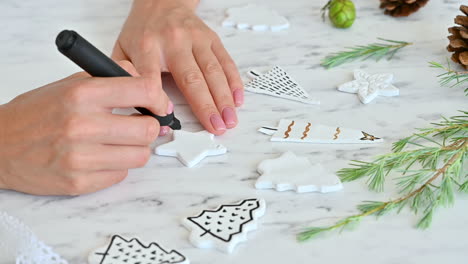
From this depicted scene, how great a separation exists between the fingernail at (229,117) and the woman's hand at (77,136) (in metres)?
0.15

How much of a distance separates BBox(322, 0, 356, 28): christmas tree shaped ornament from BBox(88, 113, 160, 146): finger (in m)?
0.55

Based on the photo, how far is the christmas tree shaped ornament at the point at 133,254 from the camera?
0.83m

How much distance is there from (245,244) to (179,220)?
10 centimetres

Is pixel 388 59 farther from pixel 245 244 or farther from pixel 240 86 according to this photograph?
pixel 245 244

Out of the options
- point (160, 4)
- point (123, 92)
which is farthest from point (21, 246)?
point (160, 4)

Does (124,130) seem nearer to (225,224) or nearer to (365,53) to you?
(225,224)

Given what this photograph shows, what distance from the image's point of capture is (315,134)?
1067 millimetres

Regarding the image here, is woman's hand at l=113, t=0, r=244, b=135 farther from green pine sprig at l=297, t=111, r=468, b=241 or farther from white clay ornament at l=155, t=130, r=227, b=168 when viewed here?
green pine sprig at l=297, t=111, r=468, b=241

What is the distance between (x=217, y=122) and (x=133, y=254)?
0.32 m

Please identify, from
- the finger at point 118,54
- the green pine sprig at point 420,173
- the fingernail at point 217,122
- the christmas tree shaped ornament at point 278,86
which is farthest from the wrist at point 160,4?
the green pine sprig at point 420,173

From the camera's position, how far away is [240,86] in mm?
1187

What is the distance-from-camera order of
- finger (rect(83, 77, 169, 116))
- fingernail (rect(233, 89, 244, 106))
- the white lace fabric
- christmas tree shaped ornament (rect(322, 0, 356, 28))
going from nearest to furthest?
the white lace fabric < finger (rect(83, 77, 169, 116)) < fingernail (rect(233, 89, 244, 106)) < christmas tree shaped ornament (rect(322, 0, 356, 28))

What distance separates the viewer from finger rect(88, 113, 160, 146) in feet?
3.08

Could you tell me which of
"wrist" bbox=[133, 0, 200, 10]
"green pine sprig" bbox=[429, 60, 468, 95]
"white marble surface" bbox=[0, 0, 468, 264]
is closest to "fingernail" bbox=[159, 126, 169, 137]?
"white marble surface" bbox=[0, 0, 468, 264]
